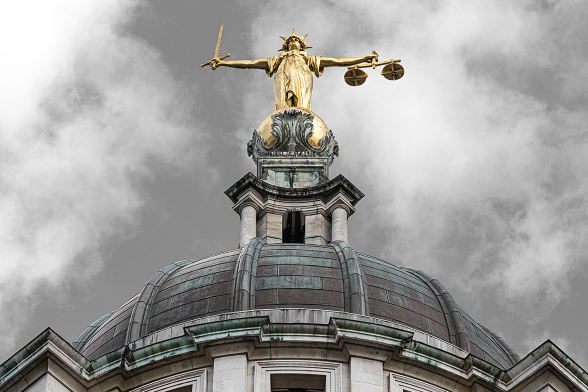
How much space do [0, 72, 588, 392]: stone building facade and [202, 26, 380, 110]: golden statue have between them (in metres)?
11.3

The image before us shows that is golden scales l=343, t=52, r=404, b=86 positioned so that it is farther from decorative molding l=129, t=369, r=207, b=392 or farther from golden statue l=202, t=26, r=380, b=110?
decorative molding l=129, t=369, r=207, b=392

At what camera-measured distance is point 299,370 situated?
4528cm

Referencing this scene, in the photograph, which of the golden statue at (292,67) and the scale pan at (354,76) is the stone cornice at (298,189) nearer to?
the golden statue at (292,67)

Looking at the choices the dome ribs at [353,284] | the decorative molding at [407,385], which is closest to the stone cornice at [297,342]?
the decorative molding at [407,385]

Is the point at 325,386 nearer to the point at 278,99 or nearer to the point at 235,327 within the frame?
the point at 235,327

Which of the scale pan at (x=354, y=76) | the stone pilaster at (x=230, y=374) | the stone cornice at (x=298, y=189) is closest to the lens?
the stone pilaster at (x=230, y=374)

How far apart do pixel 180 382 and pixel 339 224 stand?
56.5 feet

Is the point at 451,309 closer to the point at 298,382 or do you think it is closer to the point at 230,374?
the point at 298,382

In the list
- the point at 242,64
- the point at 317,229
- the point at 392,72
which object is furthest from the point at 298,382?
the point at 242,64

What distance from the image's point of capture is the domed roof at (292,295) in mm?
49250

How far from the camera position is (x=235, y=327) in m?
45.4

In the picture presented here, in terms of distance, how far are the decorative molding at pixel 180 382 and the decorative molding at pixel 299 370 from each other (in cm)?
169

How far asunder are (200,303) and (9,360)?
24.0 ft

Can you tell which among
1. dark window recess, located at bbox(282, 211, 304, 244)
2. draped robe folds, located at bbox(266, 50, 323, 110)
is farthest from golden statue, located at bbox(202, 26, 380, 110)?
dark window recess, located at bbox(282, 211, 304, 244)
